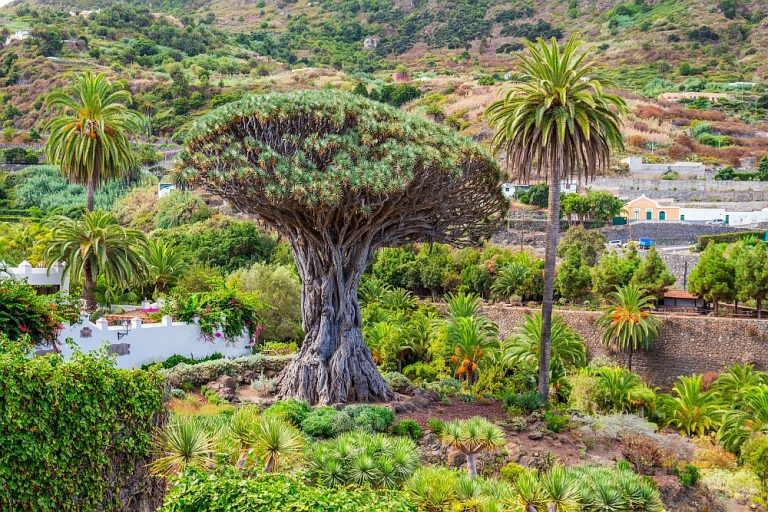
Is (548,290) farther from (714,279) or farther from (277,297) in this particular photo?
(714,279)

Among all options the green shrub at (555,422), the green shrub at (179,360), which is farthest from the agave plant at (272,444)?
the green shrub at (179,360)

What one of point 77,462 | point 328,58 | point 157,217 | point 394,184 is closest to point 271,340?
point 394,184

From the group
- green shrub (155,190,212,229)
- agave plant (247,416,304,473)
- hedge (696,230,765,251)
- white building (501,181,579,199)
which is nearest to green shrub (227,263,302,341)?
agave plant (247,416,304,473)

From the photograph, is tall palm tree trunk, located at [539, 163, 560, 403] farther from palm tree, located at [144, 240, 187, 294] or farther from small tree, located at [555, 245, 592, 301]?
palm tree, located at [144, 240, 187, 294]

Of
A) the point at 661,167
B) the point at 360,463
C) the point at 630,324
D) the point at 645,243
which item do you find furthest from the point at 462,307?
the point at 661,167

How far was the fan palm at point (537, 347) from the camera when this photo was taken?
27.4 meters

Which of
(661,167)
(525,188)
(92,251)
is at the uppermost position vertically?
(661,167)

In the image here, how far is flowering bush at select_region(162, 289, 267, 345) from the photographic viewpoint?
23891 mm

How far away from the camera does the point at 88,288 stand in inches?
953

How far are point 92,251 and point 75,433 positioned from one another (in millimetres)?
14635

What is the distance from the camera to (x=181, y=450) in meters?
10.8

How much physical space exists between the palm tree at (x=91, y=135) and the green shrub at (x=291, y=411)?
12236 millimetres

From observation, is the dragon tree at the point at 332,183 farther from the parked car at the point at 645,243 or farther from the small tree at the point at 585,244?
the parked car at the point at 645,243

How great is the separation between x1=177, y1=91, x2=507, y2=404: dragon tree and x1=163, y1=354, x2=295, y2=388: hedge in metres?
1.94
